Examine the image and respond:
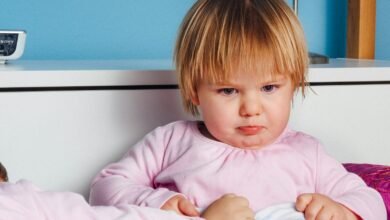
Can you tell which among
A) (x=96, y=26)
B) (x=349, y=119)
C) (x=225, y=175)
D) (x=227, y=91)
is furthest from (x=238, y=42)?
(x=96, y=26)

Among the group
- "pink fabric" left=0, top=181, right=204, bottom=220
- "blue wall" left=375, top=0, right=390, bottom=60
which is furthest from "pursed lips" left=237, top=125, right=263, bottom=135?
"blue wall" left=375, top=0, right=390, bottom=60

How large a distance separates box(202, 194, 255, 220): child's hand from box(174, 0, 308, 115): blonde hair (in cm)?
15

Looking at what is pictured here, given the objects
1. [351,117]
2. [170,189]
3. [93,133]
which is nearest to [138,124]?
[93,133]

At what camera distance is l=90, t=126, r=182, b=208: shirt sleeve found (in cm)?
92

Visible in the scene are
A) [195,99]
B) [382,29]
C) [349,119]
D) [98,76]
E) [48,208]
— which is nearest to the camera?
[48,208]

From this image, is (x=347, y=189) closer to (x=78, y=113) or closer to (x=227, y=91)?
(x=227, y=91)

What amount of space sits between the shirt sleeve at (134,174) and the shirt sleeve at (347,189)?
204mm

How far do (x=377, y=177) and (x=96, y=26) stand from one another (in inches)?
29.4

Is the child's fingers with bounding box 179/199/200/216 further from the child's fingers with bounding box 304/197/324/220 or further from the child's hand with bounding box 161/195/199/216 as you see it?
the child's fingers with bounding box 304/197/324/220

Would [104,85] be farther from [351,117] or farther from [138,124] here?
[351,117]

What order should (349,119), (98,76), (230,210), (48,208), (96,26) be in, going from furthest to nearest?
(96,26) → (349,119) → (98,76) → (230,210) → (48,208)

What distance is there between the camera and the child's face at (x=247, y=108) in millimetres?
892

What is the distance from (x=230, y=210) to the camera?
2.77 ft

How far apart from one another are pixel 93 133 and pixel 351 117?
0.41m
